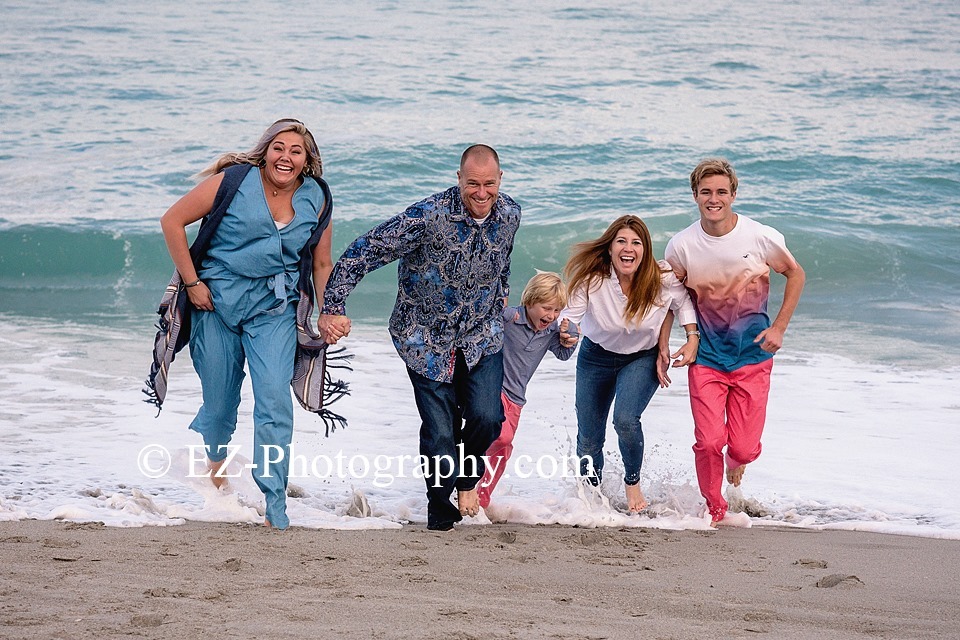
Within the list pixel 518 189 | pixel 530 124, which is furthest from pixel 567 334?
pixel 530 124

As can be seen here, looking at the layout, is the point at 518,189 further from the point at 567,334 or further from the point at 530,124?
the point at 567,334

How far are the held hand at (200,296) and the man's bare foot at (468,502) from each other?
136 cm

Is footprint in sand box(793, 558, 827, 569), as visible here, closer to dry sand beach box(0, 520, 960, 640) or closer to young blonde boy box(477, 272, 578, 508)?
dry sand beach box(0, 520, 960, 640)

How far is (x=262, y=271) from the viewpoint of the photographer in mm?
4359

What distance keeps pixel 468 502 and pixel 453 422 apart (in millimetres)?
369

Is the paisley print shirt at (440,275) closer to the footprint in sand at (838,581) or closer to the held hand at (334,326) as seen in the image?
the held hand at (334,326)

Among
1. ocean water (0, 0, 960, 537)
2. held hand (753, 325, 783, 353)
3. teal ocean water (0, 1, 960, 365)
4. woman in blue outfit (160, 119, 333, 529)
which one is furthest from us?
teal ocean water (0, 1, 960, 365)

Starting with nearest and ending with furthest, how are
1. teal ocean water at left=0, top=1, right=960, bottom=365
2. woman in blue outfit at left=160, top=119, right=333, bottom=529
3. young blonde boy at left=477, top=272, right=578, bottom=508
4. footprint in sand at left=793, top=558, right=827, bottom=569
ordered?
footprint in sand at left=793, top=558, right=827, bottom=569 < woman in blue outfit at left=160, top=119, right=333, bottom=529 < young blonde boy at left=477, top=272, right=578, bottom=508 < teal ocean water at left=0, top=1, right=960, bottom=365

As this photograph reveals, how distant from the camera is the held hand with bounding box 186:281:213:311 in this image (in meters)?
4.34

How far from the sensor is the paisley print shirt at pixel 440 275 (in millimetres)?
4152

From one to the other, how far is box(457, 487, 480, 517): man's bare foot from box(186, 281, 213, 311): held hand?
4.45 feet

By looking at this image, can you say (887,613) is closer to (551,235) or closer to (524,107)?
(551,235)

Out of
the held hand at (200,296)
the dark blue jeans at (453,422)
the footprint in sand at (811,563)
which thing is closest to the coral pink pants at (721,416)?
the footprint in sand at (811,563)

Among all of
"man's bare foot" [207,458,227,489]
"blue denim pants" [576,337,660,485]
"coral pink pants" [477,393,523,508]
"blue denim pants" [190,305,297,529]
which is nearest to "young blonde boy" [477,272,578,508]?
"coral pink pants" [477,393,523,508]
